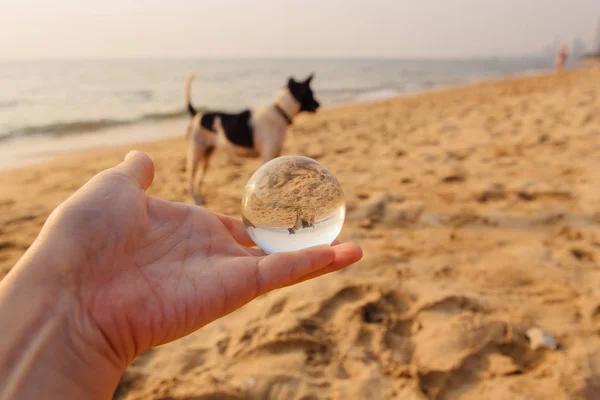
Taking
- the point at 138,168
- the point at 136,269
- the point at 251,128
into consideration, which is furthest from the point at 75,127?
the point at 136,269

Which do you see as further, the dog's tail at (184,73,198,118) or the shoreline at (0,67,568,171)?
the shoreline at (0,67,568,171)

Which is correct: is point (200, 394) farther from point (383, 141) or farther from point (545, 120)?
point (545, 120)

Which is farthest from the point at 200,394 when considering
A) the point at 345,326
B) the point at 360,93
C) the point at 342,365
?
the point at 360,93

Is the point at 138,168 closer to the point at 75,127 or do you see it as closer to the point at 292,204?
the point at 292,204

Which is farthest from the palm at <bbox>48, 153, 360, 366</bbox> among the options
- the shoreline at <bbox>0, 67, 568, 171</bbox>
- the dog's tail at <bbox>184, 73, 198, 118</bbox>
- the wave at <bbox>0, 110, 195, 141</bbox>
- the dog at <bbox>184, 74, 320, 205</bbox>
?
the wave at <bbox>0, 110, 195, 141</bbox>

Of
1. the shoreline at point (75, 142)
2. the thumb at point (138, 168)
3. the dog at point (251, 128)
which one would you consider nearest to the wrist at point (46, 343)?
the thumb at point (138, 168)

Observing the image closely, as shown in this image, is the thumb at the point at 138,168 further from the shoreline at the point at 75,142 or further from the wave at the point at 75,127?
the wave at the point at 75,127

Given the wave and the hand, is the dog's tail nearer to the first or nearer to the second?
the hand
